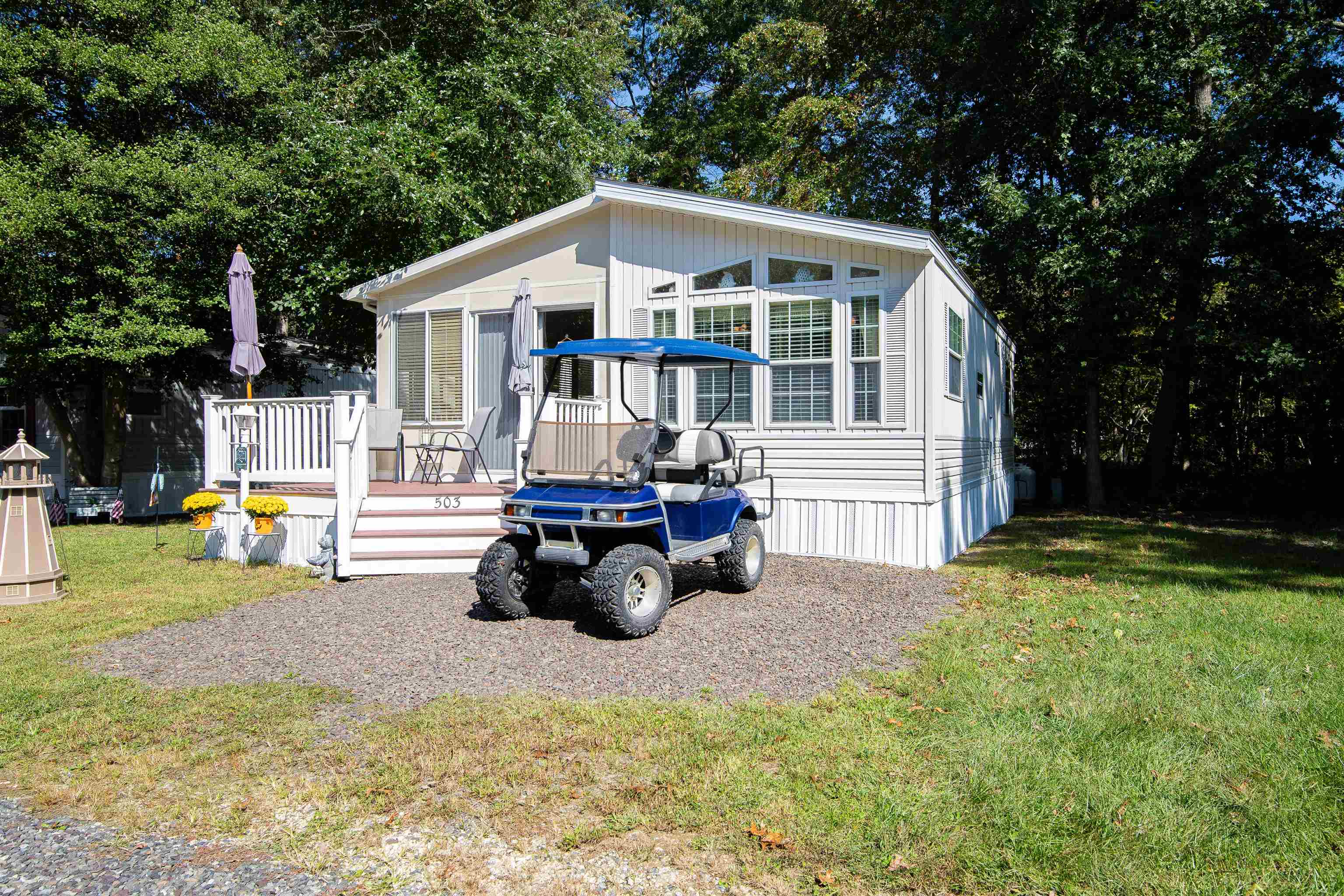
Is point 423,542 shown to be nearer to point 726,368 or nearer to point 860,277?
point 726,368

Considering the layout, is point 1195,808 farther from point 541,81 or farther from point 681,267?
point 541,81

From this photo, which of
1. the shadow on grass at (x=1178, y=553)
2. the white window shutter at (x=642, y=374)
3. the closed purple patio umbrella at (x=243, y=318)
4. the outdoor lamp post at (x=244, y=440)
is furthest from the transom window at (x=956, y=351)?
the closed purple patio umbrella at (x=243, y=318)

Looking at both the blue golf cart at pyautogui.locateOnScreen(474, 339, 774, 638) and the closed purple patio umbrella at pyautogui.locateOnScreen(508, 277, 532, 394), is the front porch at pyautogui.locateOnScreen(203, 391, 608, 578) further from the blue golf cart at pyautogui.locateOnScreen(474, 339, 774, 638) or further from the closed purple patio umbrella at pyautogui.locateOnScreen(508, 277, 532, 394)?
the blue golf cart at pyautogui.locateOnScreen(474, 339, 774, 638)

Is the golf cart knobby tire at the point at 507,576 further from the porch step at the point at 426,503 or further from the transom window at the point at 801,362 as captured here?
the transom window at the point at 801,362

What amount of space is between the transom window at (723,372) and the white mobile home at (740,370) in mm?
18

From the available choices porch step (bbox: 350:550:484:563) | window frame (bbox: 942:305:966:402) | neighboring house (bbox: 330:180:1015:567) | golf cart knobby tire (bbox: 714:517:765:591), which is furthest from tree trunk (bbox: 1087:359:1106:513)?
porch step (bbox: 350:550:484:563)

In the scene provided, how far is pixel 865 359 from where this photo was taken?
9.28 m

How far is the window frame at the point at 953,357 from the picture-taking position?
381 inches

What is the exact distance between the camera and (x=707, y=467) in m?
7.08

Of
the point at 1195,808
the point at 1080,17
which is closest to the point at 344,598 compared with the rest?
the point at 1195,808

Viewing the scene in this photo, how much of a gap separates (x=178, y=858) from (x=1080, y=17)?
17752 mm

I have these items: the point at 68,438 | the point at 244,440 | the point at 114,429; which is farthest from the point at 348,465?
the point at 68,438

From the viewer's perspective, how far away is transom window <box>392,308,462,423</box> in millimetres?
11398

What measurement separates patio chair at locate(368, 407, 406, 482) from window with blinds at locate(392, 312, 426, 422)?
50 centimetres
